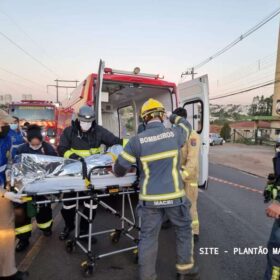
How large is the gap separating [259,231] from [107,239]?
2.43 metres

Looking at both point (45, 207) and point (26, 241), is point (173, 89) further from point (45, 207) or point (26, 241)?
point (26, 241)

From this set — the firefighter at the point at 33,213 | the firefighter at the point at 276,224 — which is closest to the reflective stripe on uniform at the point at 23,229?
the firefighter at the point at 33,213

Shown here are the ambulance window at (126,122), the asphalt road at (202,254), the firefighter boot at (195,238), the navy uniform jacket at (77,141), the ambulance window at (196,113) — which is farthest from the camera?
the ambulance window at (126,122)

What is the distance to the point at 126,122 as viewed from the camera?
33.4 ft

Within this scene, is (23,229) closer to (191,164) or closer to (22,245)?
(22,245)

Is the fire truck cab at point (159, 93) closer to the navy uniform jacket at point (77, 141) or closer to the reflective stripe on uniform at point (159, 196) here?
the navy uniform jacket at point (77, 141)

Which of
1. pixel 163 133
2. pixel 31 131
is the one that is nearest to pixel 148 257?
pixel 163 133

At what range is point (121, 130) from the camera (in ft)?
34.4

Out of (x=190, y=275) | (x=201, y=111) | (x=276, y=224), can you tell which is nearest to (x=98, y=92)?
(x=201, y=111)

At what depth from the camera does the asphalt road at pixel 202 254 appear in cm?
340

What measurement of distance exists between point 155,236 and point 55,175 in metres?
1.20

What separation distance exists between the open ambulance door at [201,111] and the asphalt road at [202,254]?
0.93 metres

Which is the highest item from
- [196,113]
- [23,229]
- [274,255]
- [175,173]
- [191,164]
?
[196,113]

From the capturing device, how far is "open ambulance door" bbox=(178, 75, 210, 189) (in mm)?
5145
